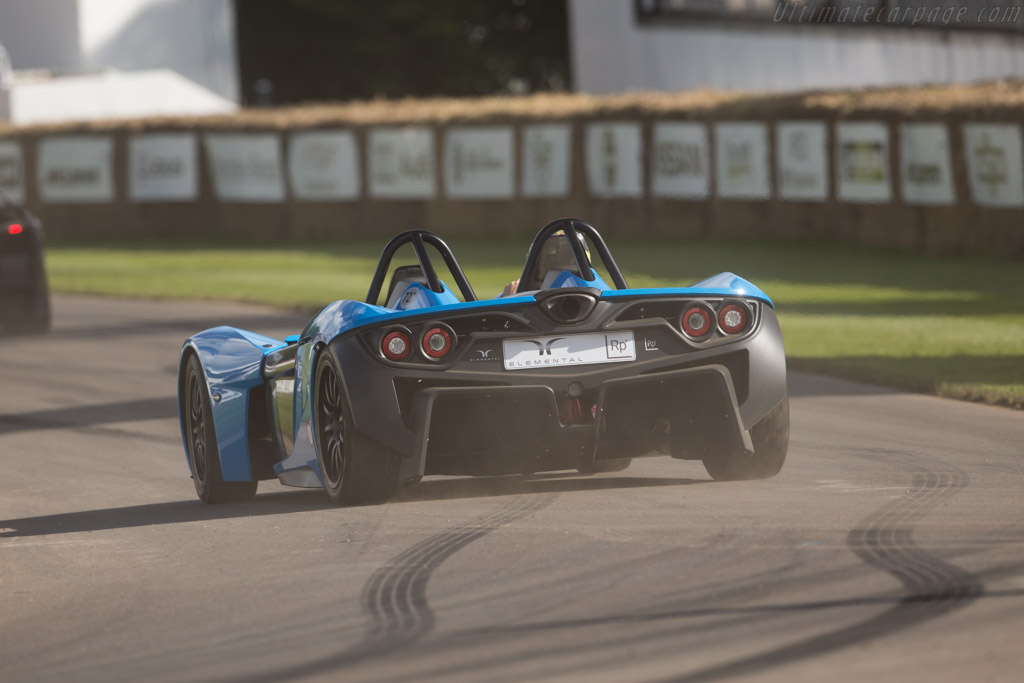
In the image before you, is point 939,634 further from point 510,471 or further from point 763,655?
point 510,471

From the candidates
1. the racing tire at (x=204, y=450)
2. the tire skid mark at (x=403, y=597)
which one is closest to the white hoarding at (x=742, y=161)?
the racing tire at (x=204, y=450)

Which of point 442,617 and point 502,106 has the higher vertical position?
point 502,106

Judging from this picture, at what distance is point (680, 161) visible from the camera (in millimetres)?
29297

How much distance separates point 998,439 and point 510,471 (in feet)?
10.0

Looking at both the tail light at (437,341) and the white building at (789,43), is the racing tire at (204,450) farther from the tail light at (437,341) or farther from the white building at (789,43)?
the white building at (789,43)

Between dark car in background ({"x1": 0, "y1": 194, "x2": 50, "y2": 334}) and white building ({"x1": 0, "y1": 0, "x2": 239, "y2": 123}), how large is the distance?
81.2 ft

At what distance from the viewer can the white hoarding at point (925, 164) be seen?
929 inches

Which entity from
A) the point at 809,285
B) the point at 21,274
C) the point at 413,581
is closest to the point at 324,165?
the point at 809,285

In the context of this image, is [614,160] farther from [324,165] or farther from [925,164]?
[925,164]

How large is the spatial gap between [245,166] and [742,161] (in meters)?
11.5

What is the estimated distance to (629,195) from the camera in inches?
1192

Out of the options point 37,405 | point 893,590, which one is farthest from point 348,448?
point 37,405

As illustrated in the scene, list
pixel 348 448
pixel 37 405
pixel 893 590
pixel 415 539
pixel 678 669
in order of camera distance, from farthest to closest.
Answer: pixel 37 405 → pixel 348 448 → pixel 415 539 → pixel 893 590 → pixel 678 669

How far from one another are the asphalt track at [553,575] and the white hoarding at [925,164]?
1475 cm
